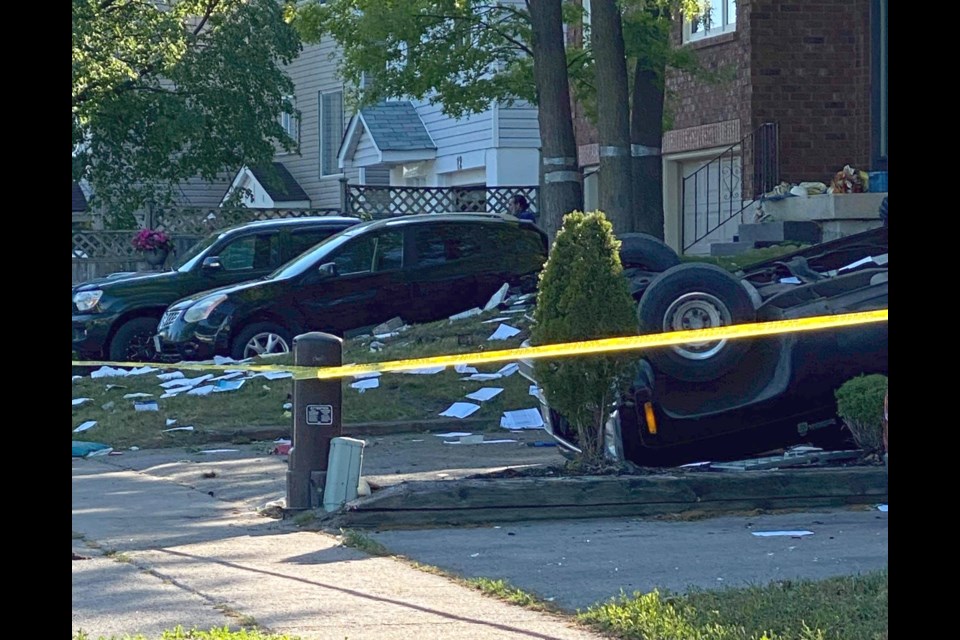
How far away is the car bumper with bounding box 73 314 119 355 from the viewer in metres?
18.1

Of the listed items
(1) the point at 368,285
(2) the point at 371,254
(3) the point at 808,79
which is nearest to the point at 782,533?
(1) the point at 368,285

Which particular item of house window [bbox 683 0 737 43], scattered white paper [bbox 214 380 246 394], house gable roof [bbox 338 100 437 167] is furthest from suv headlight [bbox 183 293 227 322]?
house gable roof [bbox 338 100 437 167]

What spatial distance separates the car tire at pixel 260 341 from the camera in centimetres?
1708

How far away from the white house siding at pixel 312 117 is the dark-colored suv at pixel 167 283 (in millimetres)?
18103

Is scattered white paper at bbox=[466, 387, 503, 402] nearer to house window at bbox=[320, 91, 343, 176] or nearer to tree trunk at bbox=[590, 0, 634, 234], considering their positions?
tree trunk at bbox=[590, 0, 634, 234]

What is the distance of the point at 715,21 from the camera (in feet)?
79.2

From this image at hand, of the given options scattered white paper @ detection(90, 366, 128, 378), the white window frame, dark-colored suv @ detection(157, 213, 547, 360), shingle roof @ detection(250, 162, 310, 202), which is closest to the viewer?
scattered white paper @ detection(90, 366, 128, 378)

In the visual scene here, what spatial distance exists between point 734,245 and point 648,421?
1178 centimetres

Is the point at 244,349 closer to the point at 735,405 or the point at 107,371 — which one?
the point at 107,371

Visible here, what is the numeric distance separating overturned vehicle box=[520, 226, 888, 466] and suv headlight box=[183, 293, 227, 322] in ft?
26.3

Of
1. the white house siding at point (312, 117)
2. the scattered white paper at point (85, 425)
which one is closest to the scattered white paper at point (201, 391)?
the scattered white paper at point (85, 425)

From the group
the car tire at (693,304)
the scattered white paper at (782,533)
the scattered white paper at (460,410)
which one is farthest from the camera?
the scattered white paper at (460,410)

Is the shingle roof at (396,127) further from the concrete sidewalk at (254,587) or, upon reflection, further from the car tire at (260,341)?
the concrete sidewalk at (254,587)

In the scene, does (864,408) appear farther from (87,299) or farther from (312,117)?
(312,117)
